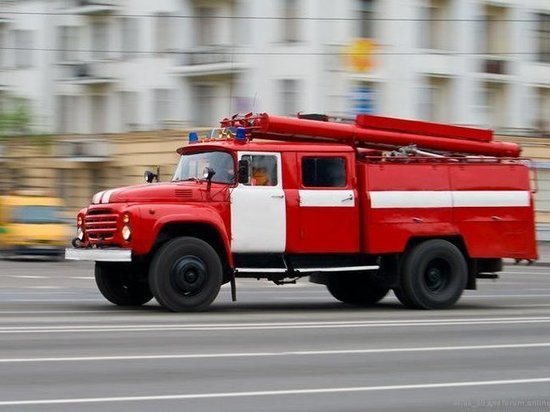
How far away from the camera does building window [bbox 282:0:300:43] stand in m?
46.8

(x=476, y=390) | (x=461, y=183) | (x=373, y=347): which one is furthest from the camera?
(x=461, y=183)

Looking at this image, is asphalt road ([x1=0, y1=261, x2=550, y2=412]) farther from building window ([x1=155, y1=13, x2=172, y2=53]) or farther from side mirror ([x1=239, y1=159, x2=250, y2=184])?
building window ([x1=155, y1=13, x2=172, y2=53])

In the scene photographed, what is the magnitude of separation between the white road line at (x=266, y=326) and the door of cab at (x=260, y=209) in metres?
1.93

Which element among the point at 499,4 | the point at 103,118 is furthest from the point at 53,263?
the point at 499,4

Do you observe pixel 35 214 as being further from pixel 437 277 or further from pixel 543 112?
pixel 543 112

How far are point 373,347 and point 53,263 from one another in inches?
912

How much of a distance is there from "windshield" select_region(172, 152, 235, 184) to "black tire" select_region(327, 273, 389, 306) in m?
2.94

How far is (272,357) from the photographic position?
1180 cm

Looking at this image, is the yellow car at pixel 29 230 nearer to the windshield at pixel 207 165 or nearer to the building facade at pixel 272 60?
the building facade at pixel 272 60

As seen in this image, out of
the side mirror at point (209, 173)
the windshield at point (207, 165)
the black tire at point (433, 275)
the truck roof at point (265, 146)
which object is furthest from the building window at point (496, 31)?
the side mirror at point (209, 173)

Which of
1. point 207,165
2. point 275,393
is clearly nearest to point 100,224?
point 207,165

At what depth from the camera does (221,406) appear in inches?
354

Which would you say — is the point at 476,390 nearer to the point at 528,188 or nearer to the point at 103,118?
the point at 528,188

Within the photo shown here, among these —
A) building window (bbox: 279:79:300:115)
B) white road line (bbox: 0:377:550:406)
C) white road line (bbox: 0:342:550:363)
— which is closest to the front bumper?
white road line (bbox: 0:342:550:363)
